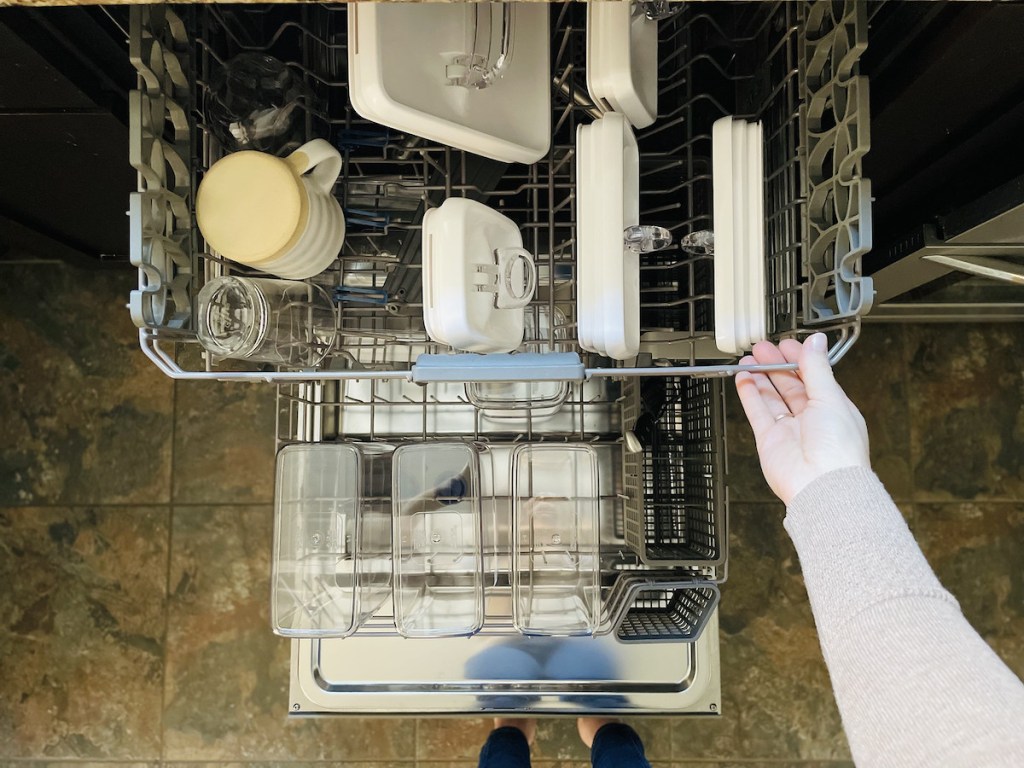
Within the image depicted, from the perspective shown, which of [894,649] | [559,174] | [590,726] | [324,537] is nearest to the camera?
[894,649]

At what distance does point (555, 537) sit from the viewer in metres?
0.93

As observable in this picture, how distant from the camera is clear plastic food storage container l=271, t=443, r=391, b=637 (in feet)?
2.88

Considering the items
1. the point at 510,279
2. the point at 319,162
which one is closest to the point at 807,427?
the point at 510,279

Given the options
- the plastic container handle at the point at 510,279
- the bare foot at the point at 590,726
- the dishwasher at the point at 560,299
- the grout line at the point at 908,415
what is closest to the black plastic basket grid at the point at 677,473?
the dishwasher at the point at 560,299

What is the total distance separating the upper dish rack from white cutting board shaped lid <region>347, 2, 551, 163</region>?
0.05 meters

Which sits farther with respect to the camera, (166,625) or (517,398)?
(166,625)

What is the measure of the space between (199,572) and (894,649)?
1367 mm

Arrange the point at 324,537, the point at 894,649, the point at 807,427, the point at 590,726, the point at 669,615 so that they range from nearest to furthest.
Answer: the point at 894,649
the point at 807,427
the point at 324,537
the point at 669,615
the point at 590,726

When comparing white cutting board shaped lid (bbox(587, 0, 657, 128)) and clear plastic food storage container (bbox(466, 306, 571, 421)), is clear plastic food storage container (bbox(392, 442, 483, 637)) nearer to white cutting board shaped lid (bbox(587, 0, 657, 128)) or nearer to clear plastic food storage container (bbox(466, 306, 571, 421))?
clear plastic food storage container (bbox(466, 306, 571, 421))

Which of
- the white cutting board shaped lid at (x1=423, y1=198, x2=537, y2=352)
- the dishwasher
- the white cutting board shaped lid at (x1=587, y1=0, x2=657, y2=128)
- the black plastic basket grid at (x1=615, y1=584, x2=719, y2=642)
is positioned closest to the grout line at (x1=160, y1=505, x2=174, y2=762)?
the dishwasher

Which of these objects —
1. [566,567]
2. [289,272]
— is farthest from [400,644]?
[289,272]

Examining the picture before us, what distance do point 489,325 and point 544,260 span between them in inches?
5.7

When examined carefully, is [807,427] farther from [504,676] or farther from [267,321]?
[504,676]

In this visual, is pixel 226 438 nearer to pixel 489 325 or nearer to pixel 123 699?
pixel 123 699
